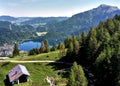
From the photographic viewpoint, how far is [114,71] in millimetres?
76625

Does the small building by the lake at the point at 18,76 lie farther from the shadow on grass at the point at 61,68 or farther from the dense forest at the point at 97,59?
the dense forest at the point at 97,59

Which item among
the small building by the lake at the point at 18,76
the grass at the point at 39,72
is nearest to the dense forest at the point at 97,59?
the grass at the point at 39,72

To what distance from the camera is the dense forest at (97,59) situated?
72025 millimetres

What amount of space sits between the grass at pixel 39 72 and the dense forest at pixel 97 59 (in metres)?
10.1

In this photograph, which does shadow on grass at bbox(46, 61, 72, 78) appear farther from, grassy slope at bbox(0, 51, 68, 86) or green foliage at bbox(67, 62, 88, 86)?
green foliage at bbox(67, 62, 88, 86)

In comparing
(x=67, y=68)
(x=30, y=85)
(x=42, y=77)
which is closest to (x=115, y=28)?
(x=67, y=68)

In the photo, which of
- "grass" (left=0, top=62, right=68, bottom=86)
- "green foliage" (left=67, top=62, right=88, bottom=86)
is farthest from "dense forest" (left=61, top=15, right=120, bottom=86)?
"grass" (left=0, top=62, right=68, bottom=86)

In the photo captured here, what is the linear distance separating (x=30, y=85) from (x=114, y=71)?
33.0 m

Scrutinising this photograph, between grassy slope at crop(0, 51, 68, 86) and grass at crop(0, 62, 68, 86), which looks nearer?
grass at crop(0, 62, 68, 86)

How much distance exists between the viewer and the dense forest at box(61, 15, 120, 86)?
7203 cm

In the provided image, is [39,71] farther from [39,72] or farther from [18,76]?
[18,76]

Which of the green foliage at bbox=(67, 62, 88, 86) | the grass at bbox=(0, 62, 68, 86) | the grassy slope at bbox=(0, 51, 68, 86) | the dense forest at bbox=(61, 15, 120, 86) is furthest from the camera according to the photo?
the grassy slope at bbox=(0, 51, 68, 86)

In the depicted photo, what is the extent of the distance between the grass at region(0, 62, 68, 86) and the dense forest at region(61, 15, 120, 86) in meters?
10.1

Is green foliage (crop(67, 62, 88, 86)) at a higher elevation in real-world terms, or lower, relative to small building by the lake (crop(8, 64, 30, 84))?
higher
